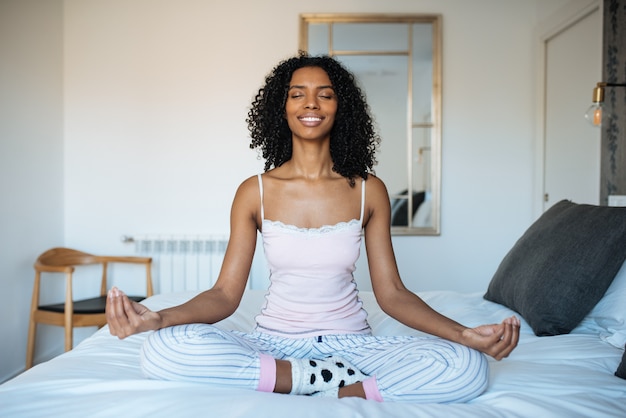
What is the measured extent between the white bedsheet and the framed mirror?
6.92ft

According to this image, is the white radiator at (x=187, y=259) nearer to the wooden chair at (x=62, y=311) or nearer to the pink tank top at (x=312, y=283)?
the wooden chair at (x=62, y=311)

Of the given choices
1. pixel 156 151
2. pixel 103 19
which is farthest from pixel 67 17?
pixel 156 151

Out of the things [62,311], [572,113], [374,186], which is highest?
[572,113]

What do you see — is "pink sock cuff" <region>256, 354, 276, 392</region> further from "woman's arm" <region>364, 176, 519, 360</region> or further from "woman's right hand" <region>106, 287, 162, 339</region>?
"woman's arm" <region>364, 176, 519, 360</region>

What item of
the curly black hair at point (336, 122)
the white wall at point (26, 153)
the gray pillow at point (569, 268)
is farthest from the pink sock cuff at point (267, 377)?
the white wall at point (26, 153)

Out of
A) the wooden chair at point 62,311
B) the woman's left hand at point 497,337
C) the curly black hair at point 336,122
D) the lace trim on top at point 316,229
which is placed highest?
the curly black hair at point 336,122

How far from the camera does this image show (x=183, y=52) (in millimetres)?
3547

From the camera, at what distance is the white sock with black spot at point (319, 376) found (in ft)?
4.00

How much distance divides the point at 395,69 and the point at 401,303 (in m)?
2.31

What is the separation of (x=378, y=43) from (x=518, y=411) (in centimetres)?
277

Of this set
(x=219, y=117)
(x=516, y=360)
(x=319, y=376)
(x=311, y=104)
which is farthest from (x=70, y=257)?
(x=516, y=360)

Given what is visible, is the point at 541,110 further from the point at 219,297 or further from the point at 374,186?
the point at 219,297

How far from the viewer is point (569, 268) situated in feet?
5.61

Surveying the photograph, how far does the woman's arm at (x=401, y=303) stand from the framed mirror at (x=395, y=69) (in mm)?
1854
